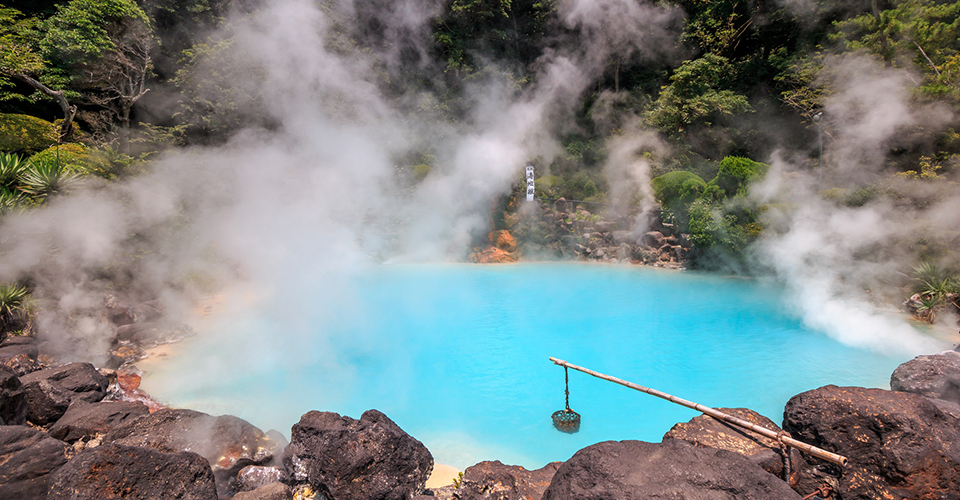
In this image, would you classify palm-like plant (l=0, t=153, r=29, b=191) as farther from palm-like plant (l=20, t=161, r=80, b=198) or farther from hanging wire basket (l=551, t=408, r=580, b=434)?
hanging wire basket (l=551, t=408, r=580, b=434)

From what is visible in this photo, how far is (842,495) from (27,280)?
10722mm

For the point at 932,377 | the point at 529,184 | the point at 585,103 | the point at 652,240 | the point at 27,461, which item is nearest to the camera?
the point at 27,461

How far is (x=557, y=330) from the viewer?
805 cm

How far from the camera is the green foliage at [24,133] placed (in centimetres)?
1092

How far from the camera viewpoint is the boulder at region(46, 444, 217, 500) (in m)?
2.20

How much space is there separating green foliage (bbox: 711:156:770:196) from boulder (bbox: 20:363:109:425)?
14.8 m

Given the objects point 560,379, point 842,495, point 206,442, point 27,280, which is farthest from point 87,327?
point 842,495

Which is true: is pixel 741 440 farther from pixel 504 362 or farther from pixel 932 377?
pixel 504 362

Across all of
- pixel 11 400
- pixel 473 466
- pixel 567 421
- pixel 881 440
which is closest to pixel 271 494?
pixel 473 466

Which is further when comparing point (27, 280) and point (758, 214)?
point (758, 214)

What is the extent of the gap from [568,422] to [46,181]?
32.3 ft

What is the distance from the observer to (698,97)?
1684 centimetres

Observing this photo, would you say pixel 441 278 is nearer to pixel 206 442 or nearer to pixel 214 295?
pixel 214 295

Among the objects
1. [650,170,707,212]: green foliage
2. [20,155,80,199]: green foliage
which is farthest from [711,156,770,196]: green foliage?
[20,155,80,199]: green foliage
